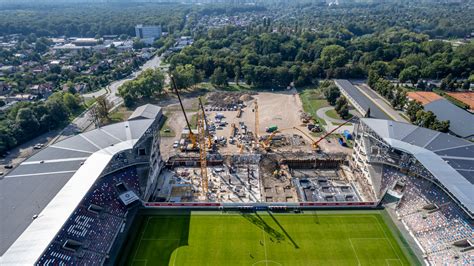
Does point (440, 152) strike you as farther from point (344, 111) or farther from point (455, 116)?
point (455, 116)

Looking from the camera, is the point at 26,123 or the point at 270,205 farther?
the point at 26,123

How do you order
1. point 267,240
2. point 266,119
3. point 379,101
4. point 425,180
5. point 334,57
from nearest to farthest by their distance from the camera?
point 267,240 → point 425,180 → point 266,119 → point 379,101 → point 334,57

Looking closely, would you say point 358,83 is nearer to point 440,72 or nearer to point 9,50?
point 440,72

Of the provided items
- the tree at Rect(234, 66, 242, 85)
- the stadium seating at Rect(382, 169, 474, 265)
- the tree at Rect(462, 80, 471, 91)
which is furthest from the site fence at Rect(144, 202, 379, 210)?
the tree at Rect(462, 80, 471, 91)

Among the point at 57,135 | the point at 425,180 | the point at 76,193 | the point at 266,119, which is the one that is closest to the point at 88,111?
the point at 57,135

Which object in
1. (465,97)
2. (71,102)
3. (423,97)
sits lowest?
(71,102)

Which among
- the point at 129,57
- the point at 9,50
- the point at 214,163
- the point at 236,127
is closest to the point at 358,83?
the point at 236,127
